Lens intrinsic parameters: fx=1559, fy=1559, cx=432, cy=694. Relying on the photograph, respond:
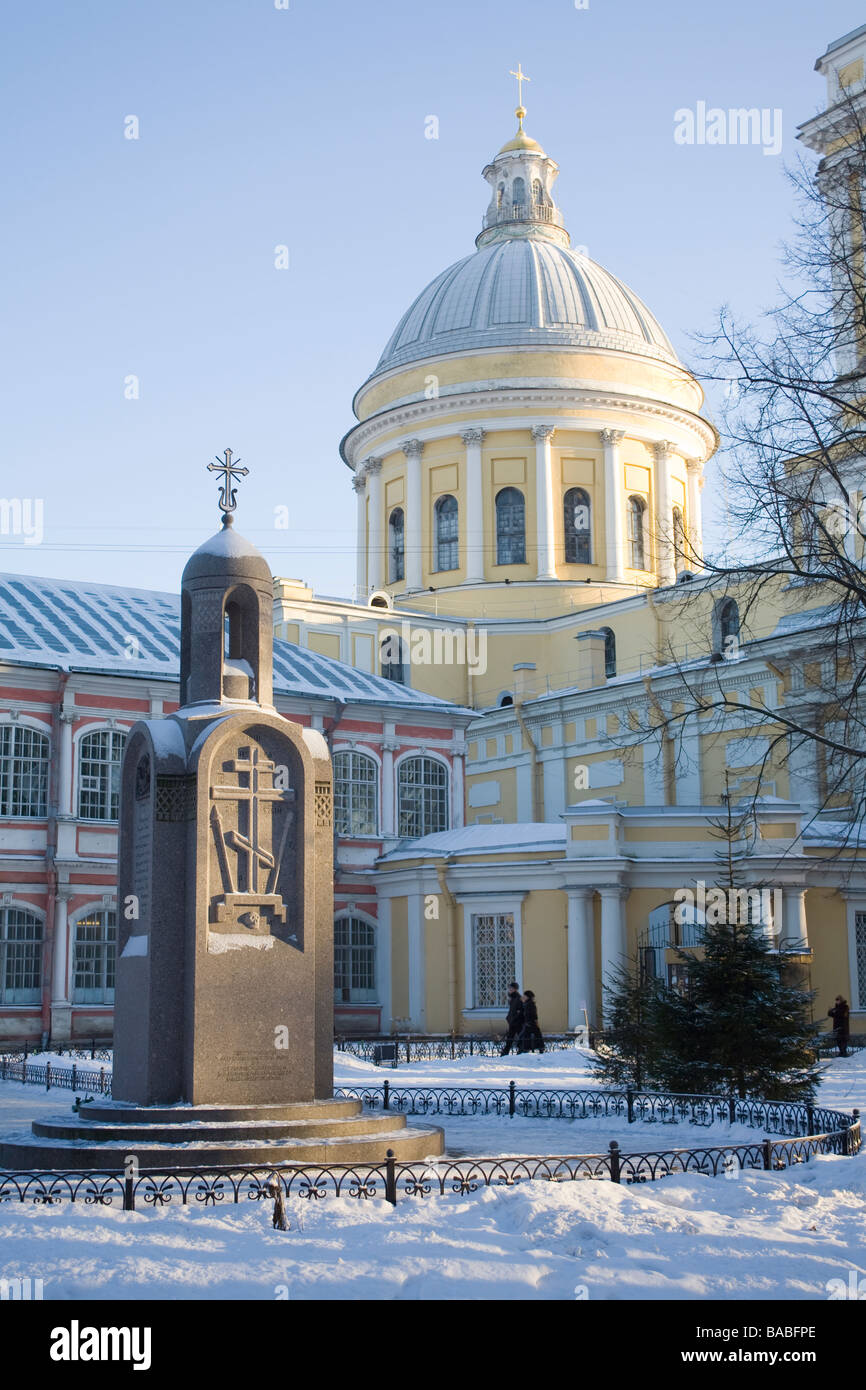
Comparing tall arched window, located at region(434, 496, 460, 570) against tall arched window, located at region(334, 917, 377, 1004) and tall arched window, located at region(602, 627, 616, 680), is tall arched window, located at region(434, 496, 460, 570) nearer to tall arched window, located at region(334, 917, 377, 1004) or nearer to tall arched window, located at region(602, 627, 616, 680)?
tall arched window, located at region(602, 627, 616, 680)

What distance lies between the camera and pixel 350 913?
3772cm

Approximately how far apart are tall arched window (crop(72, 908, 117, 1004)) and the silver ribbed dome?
26.5 meters

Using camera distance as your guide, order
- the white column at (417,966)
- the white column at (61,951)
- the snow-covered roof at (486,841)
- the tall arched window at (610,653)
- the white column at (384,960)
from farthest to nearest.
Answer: the tall arched window at (610,653), the white column at (384,960), the white column at (417,966), the snow-covered roof at (486,841), the white column at (61,951)

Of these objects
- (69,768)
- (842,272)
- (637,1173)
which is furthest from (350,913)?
(637,1173)

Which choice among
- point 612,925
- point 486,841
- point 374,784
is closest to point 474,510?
point 374,784

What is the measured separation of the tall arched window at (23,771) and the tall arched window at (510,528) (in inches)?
943

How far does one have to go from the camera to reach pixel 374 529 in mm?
57531

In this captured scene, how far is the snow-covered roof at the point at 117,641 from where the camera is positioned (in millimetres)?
34719

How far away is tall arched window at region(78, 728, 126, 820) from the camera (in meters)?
34.3

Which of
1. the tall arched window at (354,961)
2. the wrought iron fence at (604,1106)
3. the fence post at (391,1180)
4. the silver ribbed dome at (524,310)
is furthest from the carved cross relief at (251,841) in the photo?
the silver ribbed dome at (524,310)

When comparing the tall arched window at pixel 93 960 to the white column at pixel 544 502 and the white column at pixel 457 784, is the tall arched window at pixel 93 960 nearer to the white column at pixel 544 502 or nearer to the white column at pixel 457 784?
the white column at pixel 457 784

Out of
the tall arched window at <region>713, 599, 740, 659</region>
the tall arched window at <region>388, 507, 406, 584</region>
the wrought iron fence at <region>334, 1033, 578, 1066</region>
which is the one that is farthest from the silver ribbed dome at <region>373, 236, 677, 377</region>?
the wrought iron fence at <region>334, 1033, 578, 1066</region>

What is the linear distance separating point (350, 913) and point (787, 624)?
13.7m

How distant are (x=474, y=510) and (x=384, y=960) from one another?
20931 millimetres
